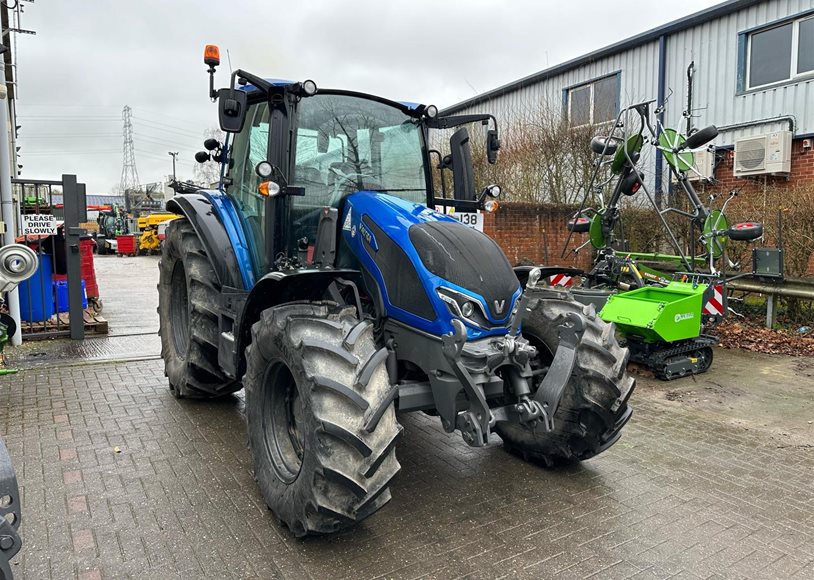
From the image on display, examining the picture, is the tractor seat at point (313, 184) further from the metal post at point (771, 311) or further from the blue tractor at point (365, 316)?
the metal post at point (771, 311)

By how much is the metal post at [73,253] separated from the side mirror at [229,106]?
5017mm

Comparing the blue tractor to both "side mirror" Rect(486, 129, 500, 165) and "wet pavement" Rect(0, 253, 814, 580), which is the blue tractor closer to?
"side mirror" Rect(486, 129, 500, 165)

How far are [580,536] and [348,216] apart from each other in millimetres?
2216

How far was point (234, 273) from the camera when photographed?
14.7 feet

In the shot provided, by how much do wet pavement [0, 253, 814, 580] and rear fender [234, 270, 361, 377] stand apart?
0.90m

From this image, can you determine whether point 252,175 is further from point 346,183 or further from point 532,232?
point 532,232

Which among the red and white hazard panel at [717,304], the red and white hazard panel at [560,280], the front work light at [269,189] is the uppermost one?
the front work light at [269,189]

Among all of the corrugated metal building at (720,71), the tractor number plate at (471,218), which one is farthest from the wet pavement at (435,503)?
the corrugated metal building at (720,71)

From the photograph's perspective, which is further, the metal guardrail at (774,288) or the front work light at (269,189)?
the metal guardrail at (774,288)

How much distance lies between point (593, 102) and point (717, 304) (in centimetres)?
819

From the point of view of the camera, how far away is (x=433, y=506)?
11.3 feet

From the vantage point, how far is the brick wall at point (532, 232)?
1070 cm

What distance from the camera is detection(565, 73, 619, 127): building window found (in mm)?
13148

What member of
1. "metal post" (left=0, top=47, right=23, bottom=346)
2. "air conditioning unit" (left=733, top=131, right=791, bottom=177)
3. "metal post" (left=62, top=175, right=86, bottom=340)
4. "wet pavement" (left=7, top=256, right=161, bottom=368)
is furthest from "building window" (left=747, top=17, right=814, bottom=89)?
"metal post" (left=0, top=47, right=23, bottom=346)
